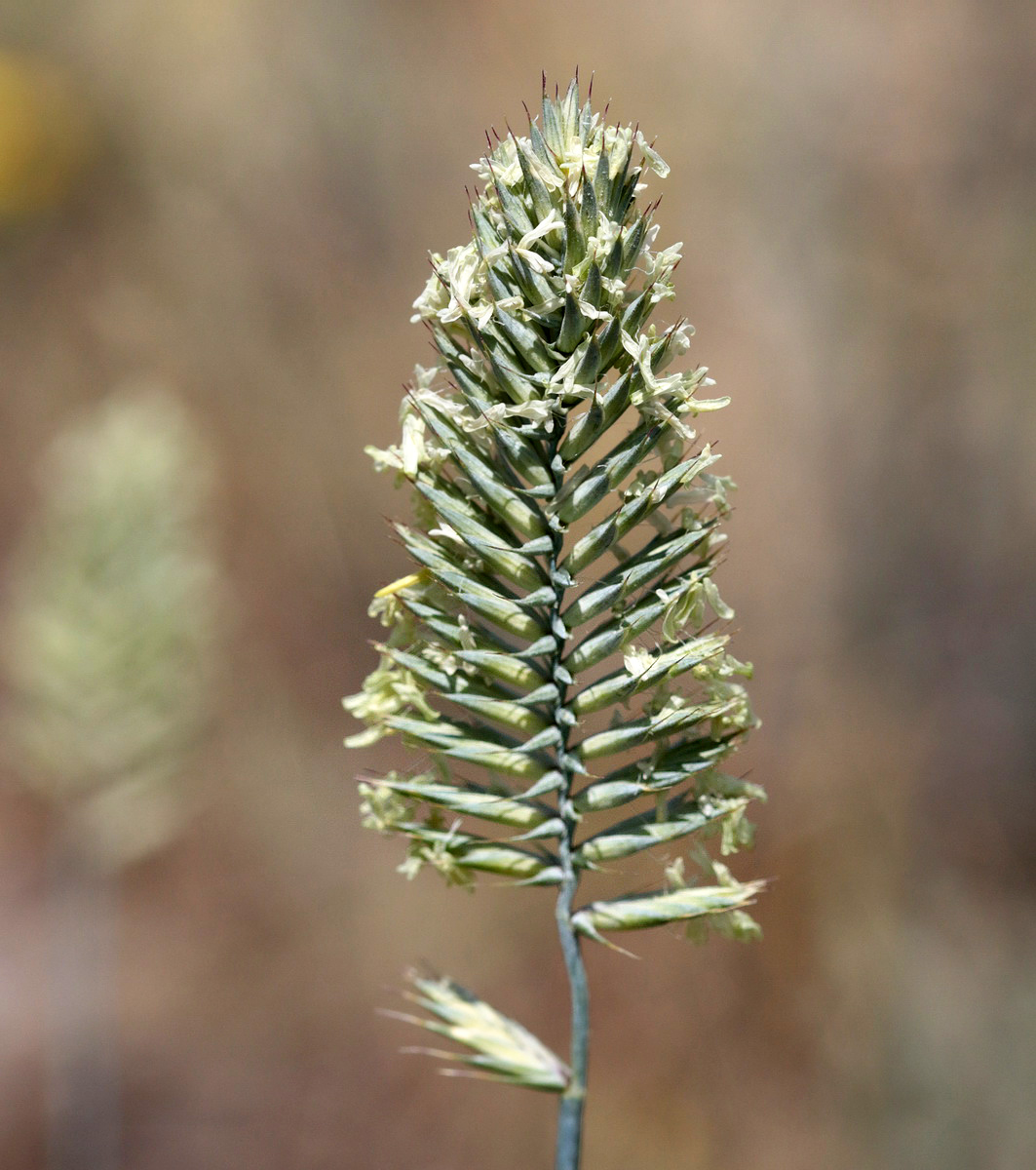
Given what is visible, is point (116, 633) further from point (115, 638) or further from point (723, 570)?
point (723, 570)

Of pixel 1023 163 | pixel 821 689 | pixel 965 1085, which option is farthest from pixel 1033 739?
pixel 1023 163

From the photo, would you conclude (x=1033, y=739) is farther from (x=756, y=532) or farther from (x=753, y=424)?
(x=753, y=424)

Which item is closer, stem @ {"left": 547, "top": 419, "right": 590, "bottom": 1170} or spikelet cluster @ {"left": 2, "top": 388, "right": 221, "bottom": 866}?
stem @ {"left": 547, "top": 419, "right": 590, "bottom": 1170}

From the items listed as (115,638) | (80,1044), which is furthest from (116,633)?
(80,1044)

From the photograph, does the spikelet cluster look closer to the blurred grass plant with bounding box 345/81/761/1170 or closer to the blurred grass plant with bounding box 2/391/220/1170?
the blurred grass plant with bounding box 2/391/220/1170

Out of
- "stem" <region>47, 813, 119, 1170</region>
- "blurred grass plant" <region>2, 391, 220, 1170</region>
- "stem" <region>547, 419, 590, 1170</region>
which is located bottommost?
"stem" <region>47, 813, 119, 1170</region>

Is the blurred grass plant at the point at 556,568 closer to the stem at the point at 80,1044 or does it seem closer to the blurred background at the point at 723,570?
the stem at the point at 80,1044

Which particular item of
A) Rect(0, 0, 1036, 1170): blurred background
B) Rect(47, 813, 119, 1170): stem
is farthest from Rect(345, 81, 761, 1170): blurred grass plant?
Rect(0, 0, 1036, 1170): blurred background
